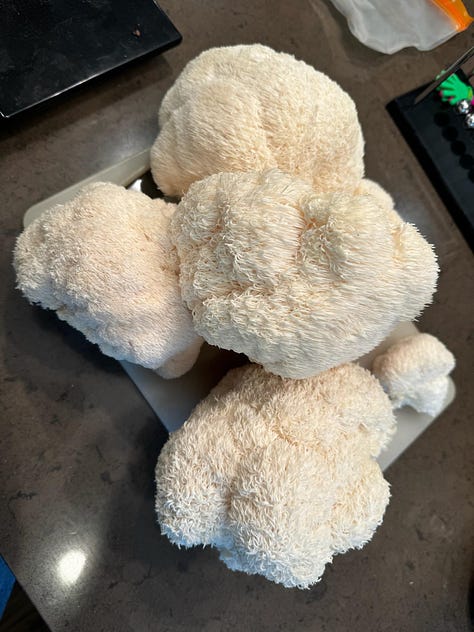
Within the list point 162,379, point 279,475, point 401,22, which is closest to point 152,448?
point 162,379

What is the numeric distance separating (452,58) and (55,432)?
0.80m

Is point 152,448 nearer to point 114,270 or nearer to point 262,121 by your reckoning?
point 114,270

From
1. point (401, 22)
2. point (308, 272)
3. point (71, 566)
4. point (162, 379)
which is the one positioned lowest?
point (71, 566)

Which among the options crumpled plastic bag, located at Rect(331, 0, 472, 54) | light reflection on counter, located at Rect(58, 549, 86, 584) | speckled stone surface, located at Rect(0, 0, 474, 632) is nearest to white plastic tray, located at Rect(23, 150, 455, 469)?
speckled stone surface, located at Rect(0, 0, 474, 632)

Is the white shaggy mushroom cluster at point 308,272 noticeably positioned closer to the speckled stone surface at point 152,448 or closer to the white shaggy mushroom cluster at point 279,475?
the white shaggy mushroom cluster at point 279,475

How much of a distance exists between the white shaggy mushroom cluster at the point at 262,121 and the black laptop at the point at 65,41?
180 mm

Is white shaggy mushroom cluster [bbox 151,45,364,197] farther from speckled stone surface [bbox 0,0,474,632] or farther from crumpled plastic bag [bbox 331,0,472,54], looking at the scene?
crumpled plastic bag [bbox 331,0,472,54]

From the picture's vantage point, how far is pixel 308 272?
327 mm

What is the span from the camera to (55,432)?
549 millimetres

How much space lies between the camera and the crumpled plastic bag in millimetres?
711

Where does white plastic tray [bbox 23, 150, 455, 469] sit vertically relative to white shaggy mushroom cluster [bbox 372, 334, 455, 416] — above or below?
above

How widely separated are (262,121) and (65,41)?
322 millimetres

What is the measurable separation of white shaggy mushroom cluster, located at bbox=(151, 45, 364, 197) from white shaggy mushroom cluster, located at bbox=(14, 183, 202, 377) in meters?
0.07

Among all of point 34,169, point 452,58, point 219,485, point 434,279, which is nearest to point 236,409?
point 219,485
